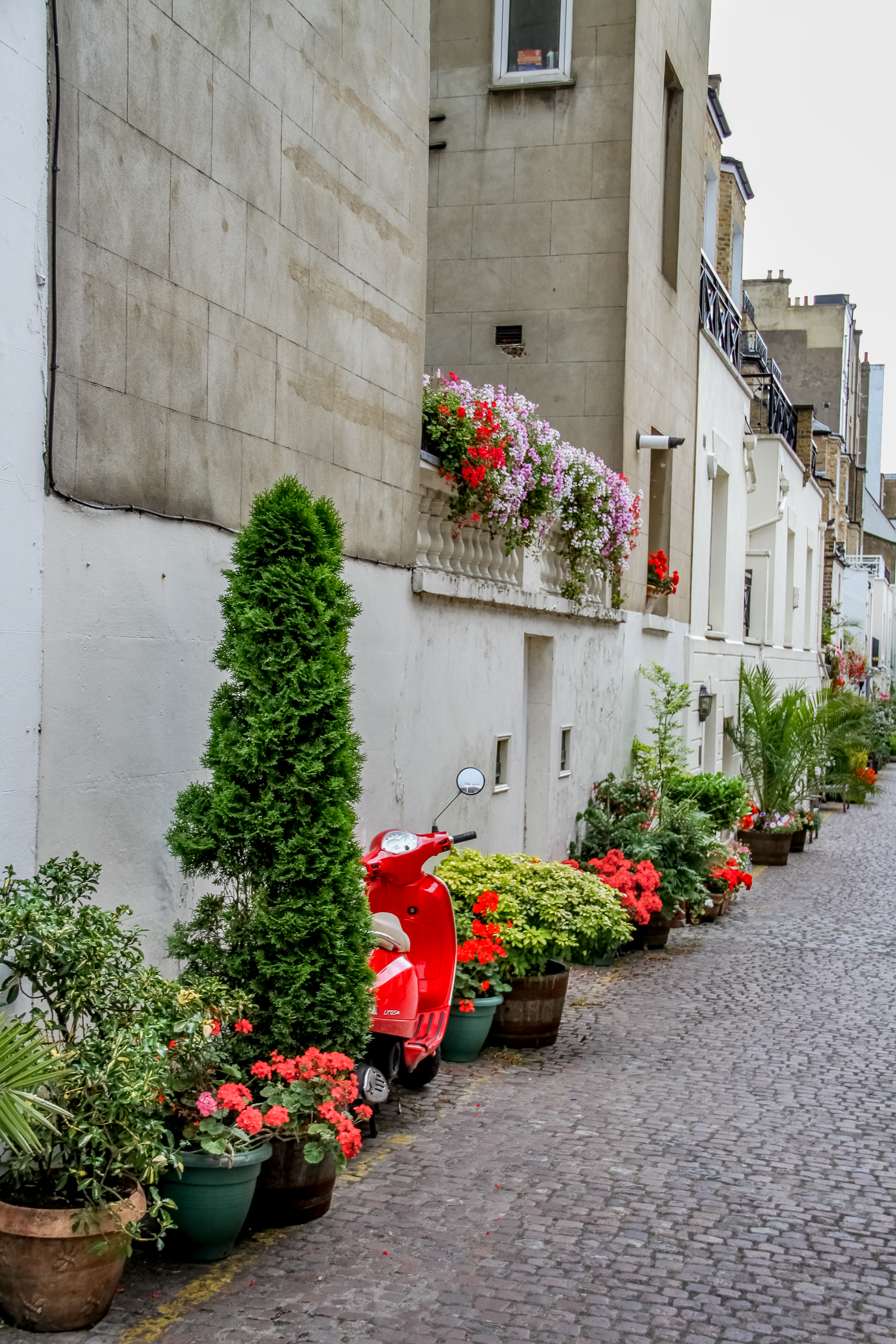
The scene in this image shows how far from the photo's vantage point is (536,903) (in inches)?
299

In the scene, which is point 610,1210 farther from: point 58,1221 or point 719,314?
point 719,314

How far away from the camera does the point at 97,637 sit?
500 cm

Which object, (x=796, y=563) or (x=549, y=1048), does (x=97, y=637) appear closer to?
(x=549, y=1048)

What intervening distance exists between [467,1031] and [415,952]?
→ 0.60m

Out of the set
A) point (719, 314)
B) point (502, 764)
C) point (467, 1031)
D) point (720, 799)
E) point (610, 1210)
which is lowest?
point (610, 1210)

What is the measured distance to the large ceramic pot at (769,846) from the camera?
16469 millimetres

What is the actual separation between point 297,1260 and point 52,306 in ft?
11.3

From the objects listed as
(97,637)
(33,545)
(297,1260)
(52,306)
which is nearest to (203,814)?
(97,637)

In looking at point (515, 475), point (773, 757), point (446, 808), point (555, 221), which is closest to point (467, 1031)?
point (446, 808)

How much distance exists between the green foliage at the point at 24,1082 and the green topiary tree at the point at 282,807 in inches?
45.4

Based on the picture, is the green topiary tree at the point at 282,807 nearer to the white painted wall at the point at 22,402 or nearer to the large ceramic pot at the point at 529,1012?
the white painted wall at the point at 22,402

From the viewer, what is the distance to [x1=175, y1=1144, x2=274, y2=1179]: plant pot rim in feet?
14.2

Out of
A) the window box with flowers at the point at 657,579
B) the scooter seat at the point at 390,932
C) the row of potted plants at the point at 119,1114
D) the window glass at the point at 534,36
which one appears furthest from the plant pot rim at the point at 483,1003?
the window glass at the point at 534,36

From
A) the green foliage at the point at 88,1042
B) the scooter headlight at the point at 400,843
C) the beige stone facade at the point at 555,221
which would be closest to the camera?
the green foliage at the point at 88,1042
